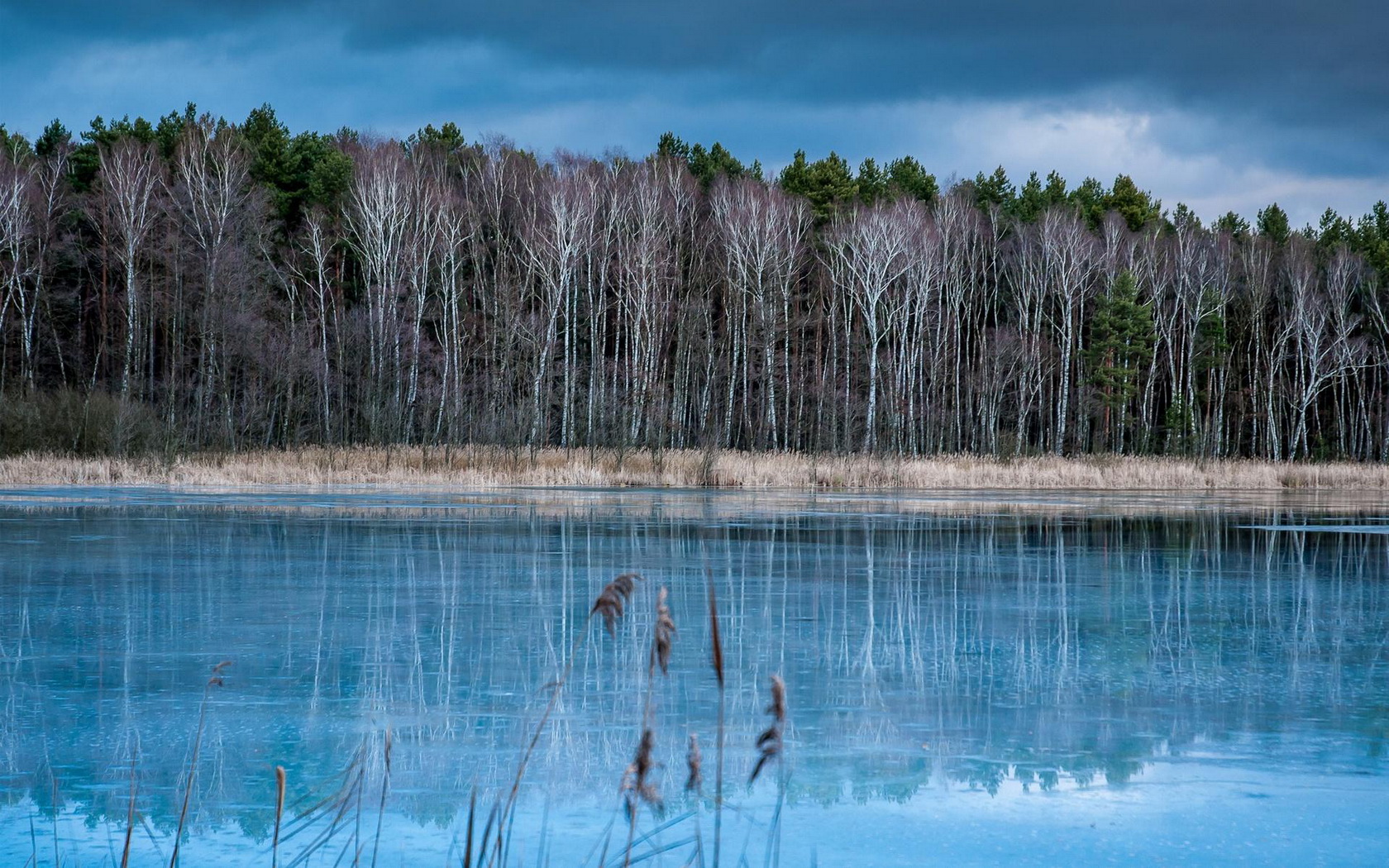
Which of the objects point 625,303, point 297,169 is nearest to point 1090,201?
point 625,303

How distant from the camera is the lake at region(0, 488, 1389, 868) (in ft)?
14.4

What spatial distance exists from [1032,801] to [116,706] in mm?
4188

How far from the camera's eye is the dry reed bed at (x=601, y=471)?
27781 millimetres

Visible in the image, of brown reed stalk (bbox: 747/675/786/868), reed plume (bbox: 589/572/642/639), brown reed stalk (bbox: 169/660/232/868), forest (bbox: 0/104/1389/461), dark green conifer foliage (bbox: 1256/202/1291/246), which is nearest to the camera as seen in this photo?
brown reed stalk (bbox: 747/675/786/868)

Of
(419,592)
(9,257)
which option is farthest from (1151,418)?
(419,592)

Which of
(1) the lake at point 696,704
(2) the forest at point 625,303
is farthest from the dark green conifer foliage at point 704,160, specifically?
(1) the lake at point 696,704

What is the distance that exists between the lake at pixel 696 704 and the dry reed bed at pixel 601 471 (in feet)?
48.9

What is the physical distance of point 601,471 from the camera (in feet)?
98.7

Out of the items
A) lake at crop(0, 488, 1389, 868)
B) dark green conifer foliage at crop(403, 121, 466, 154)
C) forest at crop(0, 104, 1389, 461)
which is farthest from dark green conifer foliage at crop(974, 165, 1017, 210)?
lake at crop(0, 488, 1389, 868)

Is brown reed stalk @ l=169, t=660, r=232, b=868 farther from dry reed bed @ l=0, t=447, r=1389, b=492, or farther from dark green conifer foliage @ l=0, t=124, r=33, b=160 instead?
dark green conifer foliage @ l=0, t=124, r=33, b=160

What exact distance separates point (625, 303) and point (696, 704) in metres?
45.6

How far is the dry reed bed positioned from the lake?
14.9 metres

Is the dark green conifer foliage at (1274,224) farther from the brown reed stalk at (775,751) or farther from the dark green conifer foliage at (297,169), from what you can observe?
the brown reed stalk at (775,751)

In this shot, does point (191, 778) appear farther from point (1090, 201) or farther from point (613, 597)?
point (1090, 201)
